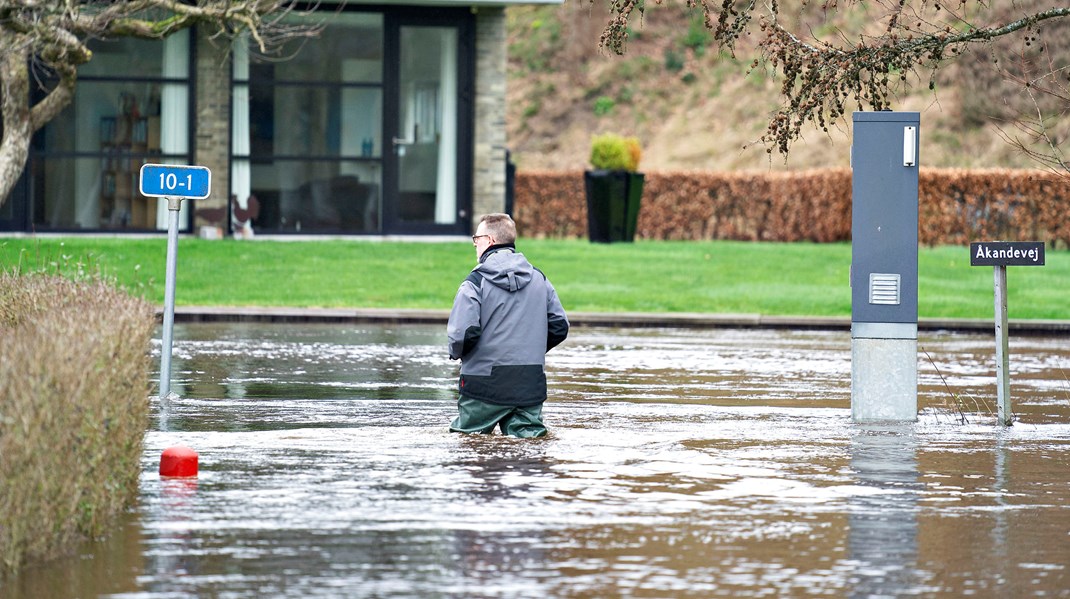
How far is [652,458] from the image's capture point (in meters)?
10.2

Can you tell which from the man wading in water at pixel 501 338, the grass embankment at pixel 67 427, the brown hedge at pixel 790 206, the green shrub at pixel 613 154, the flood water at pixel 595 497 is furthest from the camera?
the brown hedge at pixel 790 206

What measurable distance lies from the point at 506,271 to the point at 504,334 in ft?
1.22

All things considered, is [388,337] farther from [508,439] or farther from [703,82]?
[703,82]

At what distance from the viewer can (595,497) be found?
8.81 m

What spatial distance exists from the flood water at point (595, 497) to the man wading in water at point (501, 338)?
19 centimetres

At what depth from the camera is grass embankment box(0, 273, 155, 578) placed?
6.65 metres

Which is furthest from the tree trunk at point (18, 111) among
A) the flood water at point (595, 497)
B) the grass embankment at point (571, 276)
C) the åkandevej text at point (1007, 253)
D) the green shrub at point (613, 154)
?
the åkandevej text at point (1007, 253)

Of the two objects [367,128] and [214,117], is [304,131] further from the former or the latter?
[214,117]

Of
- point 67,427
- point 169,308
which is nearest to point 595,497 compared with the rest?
point 67,427

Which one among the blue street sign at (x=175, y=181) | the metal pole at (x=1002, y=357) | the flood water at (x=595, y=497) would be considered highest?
the blue street sign at (x=175, y=181)

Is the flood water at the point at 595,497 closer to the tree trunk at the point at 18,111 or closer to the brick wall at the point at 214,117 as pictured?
the tree trunk at the point at 18,111

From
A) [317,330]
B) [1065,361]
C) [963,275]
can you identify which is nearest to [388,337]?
[317,330]

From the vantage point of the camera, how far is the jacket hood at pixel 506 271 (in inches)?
421

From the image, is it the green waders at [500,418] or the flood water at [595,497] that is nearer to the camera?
the flood water at [595,497]
